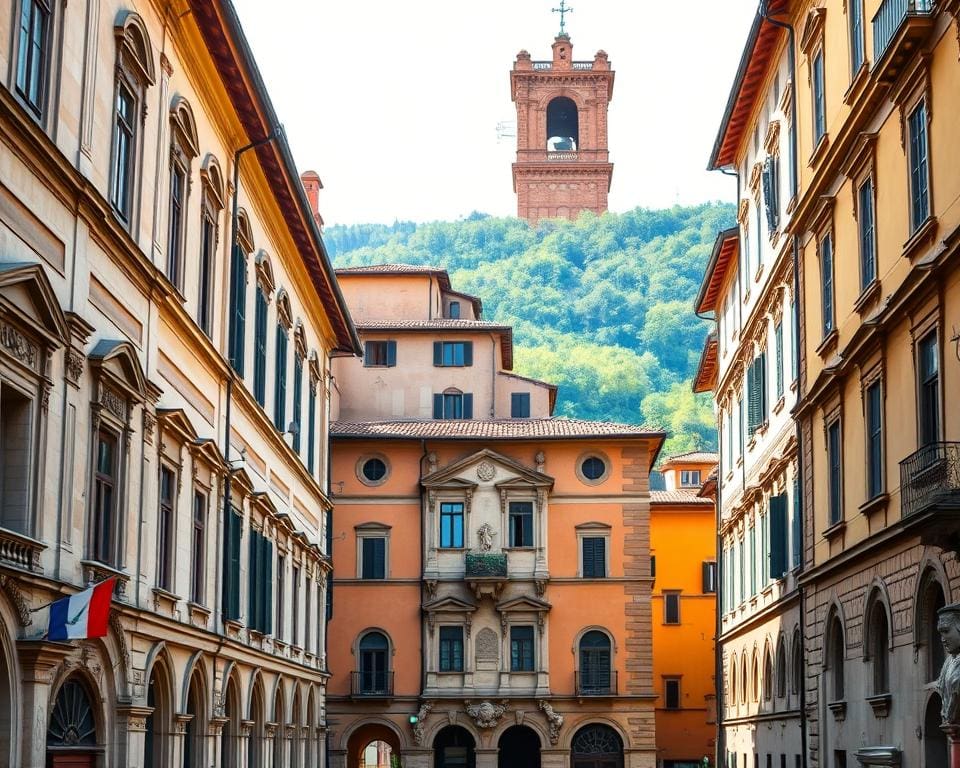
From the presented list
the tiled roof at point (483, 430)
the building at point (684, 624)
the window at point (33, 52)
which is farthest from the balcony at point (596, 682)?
the window at point (33, 52)

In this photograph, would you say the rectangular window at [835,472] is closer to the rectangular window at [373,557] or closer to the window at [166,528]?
the window at [166,528]

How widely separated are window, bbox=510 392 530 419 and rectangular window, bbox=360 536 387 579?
30.9ft

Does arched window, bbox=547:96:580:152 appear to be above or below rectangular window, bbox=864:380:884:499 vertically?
above

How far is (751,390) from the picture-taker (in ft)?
131

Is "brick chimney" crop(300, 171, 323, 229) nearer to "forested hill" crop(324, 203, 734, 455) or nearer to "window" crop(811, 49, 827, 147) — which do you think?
"window" crop(811, 49, 827, 147)

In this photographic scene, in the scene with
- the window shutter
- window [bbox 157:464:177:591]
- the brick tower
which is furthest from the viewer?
the brick tower

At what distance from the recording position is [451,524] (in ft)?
187

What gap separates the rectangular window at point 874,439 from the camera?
→ 2419 cm

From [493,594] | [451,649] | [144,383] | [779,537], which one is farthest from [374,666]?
[144,383]

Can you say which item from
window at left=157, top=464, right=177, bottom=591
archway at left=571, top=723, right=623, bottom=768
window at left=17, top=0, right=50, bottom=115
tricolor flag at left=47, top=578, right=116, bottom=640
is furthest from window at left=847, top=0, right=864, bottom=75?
archway at left=571, top=723, right=623, bottom=768

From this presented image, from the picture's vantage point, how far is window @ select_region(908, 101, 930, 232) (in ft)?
70.7

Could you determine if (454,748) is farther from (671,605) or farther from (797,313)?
(797,313)

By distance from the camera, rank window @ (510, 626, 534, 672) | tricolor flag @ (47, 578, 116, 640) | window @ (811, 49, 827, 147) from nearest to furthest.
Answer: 1. tricolor flag @ (47, 578, 116, 640)
2. window @ (811, 49, 827, 147)
3. window @ (510, 626, 534, 672)

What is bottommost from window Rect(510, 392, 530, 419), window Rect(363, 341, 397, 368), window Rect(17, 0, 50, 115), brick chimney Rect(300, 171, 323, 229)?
window Rect(17, 0, 50, 115)
